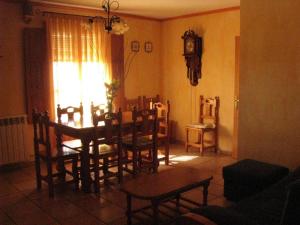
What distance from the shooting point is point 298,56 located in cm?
342

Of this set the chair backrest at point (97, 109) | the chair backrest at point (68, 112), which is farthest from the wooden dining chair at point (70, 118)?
the chair backrest at point (97, 109)

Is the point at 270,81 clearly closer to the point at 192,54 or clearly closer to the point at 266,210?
the point at 266,210

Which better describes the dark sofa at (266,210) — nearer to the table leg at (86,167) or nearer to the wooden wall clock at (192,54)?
the table leg at (86,167)

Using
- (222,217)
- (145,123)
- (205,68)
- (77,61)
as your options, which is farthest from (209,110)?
(222,217)

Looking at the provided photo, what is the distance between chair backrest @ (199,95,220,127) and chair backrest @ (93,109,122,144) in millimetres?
2210

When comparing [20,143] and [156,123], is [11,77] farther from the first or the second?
[156,123]

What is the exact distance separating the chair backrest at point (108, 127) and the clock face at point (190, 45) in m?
2.44

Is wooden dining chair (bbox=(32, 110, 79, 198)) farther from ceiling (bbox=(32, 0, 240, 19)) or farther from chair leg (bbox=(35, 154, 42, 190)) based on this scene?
ceiling (bbox=(32, 0, 240, 19))

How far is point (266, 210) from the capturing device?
8.00 feet

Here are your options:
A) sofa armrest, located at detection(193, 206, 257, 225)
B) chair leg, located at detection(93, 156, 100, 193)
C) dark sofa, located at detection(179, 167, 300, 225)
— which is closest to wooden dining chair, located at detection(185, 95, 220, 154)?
chair leg, located at detection(93, 156, 100, 193)

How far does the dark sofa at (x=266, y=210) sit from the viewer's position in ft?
5.75

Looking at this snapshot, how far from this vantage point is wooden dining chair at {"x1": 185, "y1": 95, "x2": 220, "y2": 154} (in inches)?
218

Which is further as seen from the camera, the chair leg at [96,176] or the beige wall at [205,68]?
the beige wall at [205,68]

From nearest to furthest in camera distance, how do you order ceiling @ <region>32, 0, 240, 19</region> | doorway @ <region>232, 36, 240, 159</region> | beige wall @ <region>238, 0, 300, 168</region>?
beige wall @ <region>238, 0, 300, 168</region> → ceiling @ <region>32, 0, 240, 19</region> → doorway @ <region>232, 36, 240, 159</region>
